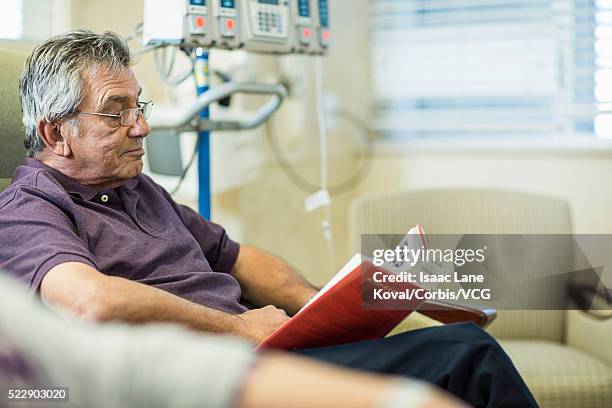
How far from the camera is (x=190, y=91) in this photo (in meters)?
2.73

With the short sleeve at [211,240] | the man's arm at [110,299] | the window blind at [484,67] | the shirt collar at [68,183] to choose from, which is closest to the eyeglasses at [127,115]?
the shirt collar at [68,183]

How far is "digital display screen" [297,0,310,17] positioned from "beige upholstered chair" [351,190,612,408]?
0.56 m

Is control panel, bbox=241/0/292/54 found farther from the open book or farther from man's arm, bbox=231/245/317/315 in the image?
the open book

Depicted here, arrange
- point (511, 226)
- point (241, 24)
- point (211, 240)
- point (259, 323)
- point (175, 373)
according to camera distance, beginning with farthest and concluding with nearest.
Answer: point (511, 226), point (241, 24), point (211, 240), point (259, 323), point (175, 373)

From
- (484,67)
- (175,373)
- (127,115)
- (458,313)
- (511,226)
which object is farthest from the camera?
(484,67)

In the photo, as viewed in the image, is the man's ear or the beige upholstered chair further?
the beige upholstered chair

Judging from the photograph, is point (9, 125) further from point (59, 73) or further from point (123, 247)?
point (123, 247)

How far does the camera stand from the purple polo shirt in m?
1.32

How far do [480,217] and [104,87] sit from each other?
1.36 m

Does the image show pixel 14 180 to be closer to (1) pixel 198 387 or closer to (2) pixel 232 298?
(2) pixel 232 298

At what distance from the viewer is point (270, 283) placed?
184 cm

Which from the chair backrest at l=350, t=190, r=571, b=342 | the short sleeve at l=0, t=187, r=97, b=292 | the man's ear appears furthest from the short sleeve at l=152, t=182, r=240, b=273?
the chair backrest at l=350, t=190, r=571, b=342

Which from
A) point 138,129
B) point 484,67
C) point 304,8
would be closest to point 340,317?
point 138,129

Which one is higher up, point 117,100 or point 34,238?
point 117,100
